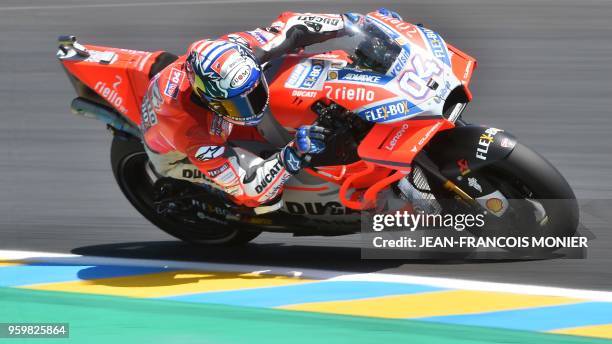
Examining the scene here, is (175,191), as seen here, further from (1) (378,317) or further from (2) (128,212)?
(1) (378,317)

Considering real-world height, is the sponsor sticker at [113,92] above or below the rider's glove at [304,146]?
below

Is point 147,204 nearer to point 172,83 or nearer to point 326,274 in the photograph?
point 172,83

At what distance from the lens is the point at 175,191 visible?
6.91 meters

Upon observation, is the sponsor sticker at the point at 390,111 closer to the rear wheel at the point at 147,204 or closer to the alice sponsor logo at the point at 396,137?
the alice sponsor logo at the point at 396,137

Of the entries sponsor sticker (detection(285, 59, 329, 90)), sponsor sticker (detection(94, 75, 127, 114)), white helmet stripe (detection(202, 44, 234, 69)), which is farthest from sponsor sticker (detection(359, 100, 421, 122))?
sponsor sticker (detection(94, 75, 127, 114))

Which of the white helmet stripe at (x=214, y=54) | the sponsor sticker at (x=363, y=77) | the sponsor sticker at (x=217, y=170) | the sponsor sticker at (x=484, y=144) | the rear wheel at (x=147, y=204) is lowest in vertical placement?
the rear wheel at (x=147, y=204)

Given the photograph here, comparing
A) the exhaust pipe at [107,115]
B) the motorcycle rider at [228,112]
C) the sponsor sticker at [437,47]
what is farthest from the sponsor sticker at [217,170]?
the sponsor sticker at [437,47]

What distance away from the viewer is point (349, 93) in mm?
5902

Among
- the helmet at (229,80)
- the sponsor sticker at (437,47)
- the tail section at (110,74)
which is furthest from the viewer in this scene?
the tail section at (110,74)

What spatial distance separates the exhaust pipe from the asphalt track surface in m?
0.79

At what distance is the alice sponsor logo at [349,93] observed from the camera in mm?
5855

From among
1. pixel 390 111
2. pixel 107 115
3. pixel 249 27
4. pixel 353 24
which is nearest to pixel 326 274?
pixel 390 111

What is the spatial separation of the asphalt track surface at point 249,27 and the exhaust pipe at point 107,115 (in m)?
0.79

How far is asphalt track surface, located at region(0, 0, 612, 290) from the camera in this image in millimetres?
6891
